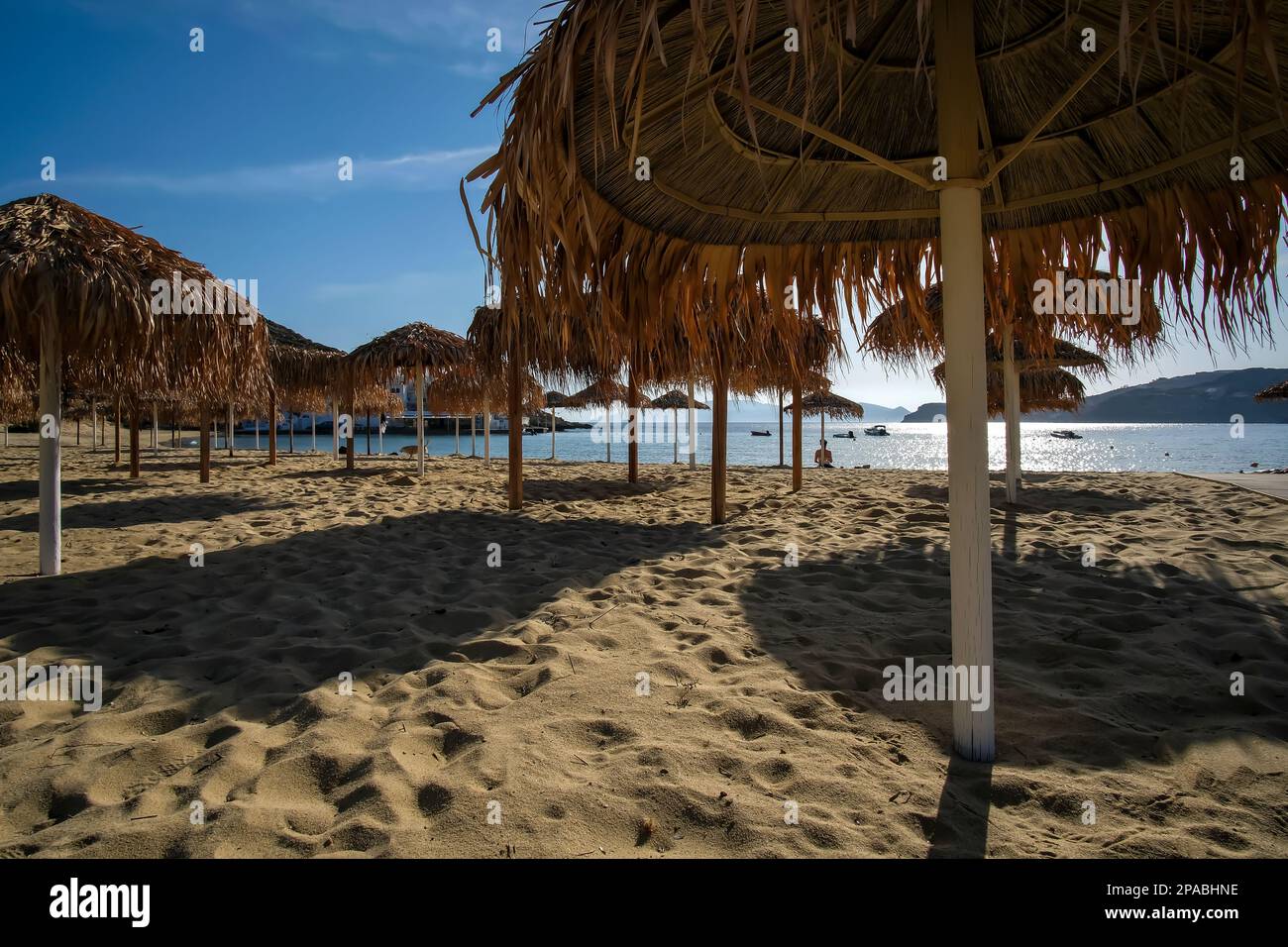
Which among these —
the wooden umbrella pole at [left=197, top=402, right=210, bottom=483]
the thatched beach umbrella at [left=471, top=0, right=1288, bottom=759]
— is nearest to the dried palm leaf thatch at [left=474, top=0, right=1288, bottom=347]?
the thatched beach umbrella at [left=471, top=0, right=1288, bottom=759]

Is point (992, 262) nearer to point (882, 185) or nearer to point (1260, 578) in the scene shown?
point (882, 185)

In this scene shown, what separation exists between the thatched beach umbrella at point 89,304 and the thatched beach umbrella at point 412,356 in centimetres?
708

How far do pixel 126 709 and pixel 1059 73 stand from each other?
437 centimetres

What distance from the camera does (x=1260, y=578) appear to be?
3727 mm

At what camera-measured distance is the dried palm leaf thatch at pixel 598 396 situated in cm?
2085

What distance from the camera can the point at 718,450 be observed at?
6.59 m

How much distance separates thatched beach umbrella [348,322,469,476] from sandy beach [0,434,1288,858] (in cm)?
782

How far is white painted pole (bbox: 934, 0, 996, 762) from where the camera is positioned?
177 cm

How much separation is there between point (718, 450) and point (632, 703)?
457 centimetres

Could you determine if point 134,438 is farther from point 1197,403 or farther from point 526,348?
point 1197,403

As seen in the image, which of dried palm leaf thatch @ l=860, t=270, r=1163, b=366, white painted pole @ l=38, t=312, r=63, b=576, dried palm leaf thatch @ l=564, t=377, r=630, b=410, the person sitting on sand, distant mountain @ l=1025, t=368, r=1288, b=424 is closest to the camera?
dried palm leaf thatch @ l=860, t=270, r=1163, b=366

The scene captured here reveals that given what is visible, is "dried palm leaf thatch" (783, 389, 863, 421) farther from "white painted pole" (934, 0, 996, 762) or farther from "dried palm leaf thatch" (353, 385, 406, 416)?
"white painted pole" (934, 0, 996, 762)

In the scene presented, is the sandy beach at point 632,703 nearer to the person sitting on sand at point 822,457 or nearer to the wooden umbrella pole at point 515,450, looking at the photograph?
the wooden umbrella pole at point 515,450

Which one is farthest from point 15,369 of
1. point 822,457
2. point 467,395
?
point 822,457
